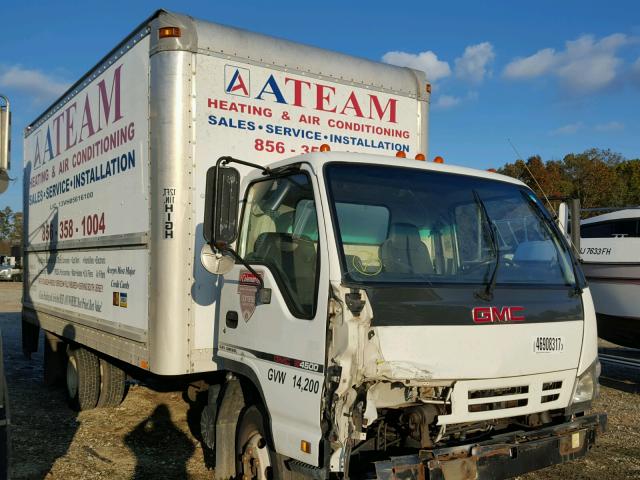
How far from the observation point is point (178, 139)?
4.83 meters

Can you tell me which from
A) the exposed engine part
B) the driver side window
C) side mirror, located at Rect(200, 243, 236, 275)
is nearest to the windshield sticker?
the driver side window

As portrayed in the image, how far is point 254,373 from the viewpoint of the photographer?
4.13 metres

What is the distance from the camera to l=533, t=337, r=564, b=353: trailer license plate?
379 cm

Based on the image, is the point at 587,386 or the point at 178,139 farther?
the point at 178,139

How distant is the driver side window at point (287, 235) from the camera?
12.3ft

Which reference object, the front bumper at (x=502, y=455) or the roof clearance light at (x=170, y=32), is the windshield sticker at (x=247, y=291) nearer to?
the front bumper at (x=502, y=455)

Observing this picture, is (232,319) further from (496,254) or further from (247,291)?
(496,254)

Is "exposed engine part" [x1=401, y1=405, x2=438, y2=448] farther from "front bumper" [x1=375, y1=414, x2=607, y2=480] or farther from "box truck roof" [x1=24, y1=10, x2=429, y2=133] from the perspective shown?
"box truck roof" [x1=24, y1=10, x2=429, y2=133]

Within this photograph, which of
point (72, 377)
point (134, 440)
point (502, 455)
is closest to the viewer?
point (502, 455)

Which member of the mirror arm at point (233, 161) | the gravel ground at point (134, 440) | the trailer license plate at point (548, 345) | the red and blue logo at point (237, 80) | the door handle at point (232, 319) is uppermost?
the red and blue logo at point (237, 80)

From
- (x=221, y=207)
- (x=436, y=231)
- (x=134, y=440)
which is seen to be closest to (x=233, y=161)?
(x=221, y=207)

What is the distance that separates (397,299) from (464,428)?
3.00ft

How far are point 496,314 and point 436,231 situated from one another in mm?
693

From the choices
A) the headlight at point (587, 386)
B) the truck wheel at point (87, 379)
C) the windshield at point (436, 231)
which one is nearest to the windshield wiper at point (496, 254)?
the windshield at point (436, 231)
